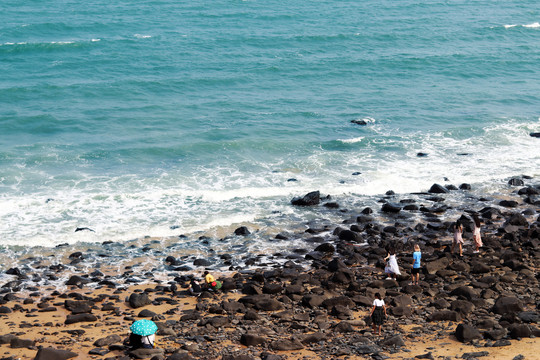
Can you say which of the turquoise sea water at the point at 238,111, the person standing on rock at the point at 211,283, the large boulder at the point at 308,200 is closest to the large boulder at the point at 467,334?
the person standing on rock at the point at 211,283

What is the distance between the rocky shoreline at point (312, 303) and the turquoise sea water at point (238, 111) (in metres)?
4.81

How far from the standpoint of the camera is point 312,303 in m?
20.1

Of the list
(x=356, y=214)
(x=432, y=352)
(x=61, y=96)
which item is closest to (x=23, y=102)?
(x=61, y=96)

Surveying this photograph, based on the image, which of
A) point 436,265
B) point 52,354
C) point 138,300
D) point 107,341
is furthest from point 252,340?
point 436,265

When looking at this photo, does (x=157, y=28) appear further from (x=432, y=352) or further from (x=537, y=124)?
(x=432, y=352)

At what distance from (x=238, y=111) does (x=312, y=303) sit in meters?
25.8

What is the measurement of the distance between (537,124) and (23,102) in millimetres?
35952

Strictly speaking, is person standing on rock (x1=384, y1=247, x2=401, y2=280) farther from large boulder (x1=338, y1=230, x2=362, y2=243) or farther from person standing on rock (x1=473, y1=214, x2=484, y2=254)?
person standing on rock (x1=473, y1=214, x2=484, y2=254)

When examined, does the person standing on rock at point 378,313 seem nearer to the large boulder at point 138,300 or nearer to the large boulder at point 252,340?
the large boulder at point 252,340

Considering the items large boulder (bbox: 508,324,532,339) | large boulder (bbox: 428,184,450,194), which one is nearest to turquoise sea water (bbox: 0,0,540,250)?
large boulder (bbox: 428,184,450,194)

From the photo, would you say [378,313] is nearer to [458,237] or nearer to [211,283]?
[211,283]

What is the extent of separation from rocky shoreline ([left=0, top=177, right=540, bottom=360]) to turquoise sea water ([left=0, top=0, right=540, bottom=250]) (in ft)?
15.8

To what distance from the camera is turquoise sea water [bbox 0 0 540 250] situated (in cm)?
3147

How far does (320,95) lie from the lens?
47.5 m
